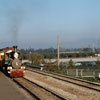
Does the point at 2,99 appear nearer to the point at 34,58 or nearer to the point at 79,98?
the point at 79,98

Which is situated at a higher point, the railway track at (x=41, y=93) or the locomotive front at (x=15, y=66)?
the locomotive front at (x=15, y=66)

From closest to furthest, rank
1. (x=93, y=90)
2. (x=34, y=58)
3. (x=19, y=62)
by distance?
1. (x=93, y=90)
2. (x=19, y=62)
3. (x=34, y=58)

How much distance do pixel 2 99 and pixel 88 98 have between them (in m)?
4.63

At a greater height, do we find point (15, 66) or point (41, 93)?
point (15, 66)

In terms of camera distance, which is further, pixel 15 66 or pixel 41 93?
pixel 15 66

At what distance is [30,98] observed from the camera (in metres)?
12.5

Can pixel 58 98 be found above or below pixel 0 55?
below

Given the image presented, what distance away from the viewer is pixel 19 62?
23.5 metres

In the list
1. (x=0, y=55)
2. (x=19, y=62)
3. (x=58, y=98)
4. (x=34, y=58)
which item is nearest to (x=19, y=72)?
(x=19, y=62)

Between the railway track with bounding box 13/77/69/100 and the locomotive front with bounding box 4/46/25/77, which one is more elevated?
the locomotive front with bounding box 4/46/25/77

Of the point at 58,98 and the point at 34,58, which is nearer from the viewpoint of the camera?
the point at 58,98

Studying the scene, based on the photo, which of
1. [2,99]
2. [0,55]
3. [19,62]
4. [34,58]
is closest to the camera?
[2,99]

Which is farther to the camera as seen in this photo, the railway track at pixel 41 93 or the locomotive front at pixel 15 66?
the locomotive front at pixel 15 66

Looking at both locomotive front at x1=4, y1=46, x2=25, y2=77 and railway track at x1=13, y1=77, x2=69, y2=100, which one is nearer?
railway track at x1=13, y1=77, x2=69, y2=100
